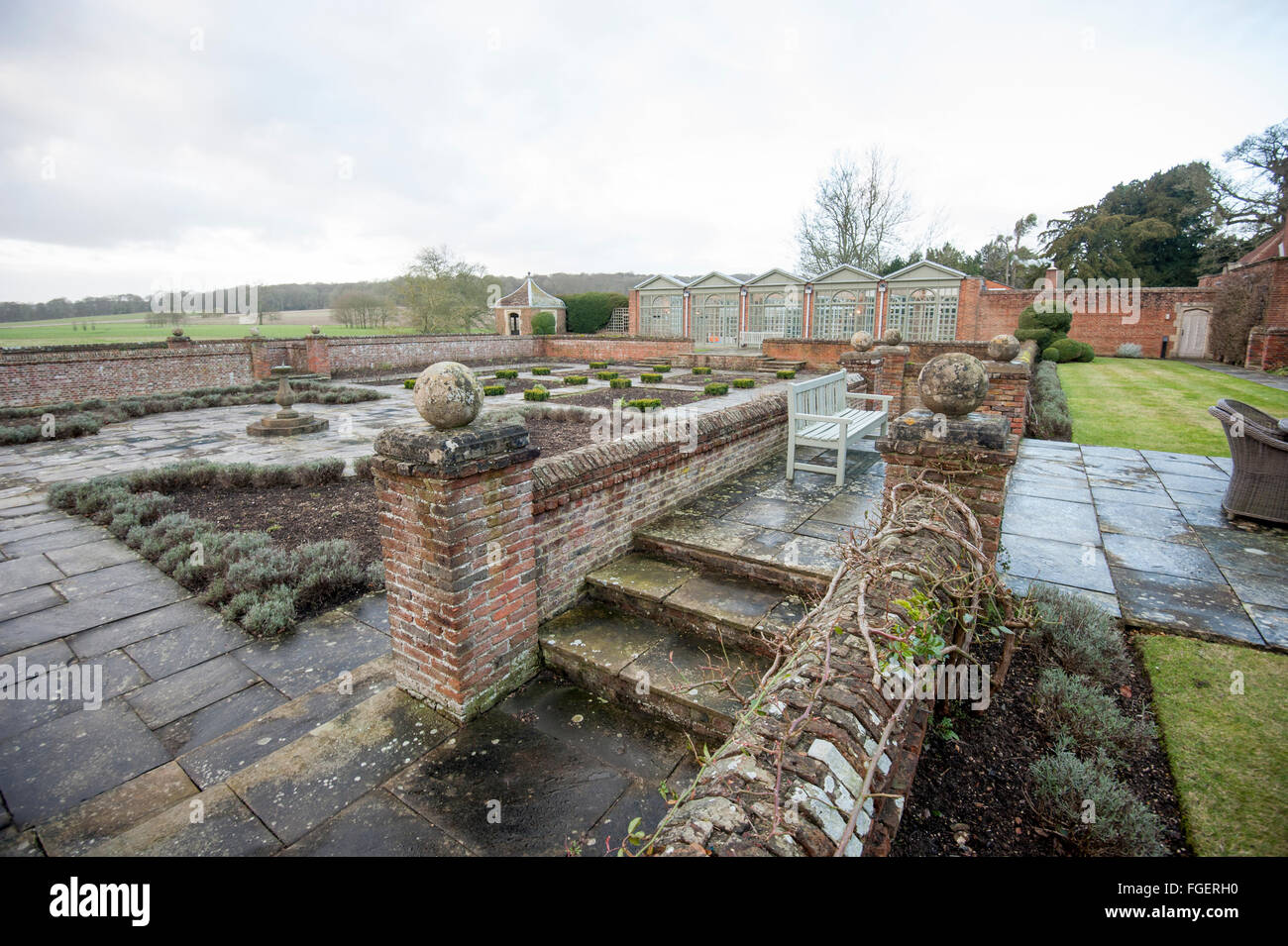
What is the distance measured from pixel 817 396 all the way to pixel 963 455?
366 centimetres

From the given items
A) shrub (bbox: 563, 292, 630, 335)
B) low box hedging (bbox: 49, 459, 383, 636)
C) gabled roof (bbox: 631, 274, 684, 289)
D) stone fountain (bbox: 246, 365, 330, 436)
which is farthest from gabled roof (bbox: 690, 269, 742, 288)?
low box hedging (bbox: 49, 459, 383, 636)

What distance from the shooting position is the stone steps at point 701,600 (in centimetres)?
331

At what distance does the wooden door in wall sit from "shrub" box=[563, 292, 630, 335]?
27105 mm

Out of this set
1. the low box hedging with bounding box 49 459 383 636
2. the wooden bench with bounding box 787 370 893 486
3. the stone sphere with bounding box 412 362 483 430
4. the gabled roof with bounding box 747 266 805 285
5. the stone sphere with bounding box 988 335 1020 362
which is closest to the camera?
the stone sphere with bounding box 412 362 483 430

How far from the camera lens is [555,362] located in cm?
2573

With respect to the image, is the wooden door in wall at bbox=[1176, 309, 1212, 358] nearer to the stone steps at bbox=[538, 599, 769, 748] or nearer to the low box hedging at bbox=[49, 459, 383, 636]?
the stone steps at bbox=[538, 599, 769, 748]

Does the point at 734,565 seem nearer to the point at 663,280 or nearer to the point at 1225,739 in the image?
the point at 1225,739

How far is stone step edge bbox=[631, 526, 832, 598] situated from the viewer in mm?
3648

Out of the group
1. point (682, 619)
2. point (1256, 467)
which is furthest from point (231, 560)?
point (1256, 467)

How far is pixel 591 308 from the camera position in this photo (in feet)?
122
